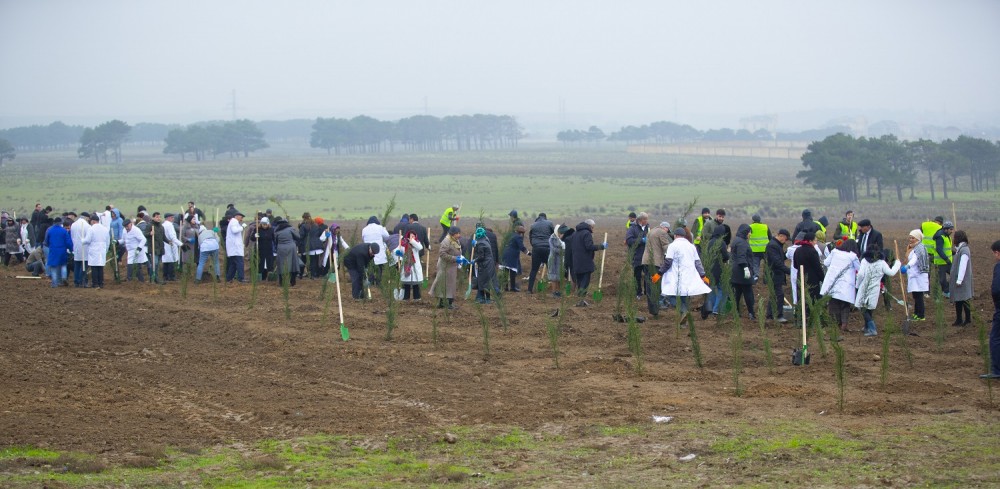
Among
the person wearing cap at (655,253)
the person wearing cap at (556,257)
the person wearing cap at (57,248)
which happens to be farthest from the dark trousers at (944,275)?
the person wearing cap at (57,248)

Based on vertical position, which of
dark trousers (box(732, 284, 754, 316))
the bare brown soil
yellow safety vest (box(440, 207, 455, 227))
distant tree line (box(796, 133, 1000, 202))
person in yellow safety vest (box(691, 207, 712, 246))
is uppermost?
distant tree line (box(796, 133, 1000, 202))

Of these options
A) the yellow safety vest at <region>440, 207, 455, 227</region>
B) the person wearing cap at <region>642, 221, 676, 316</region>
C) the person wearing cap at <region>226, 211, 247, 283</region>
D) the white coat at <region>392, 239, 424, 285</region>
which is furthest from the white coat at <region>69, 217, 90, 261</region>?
the person wearing cap at <region>642, 221, 676, 316</region>

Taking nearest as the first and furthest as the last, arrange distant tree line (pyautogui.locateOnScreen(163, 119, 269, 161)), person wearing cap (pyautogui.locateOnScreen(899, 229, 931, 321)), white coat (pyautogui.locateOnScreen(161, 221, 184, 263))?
person wearing cap (pyautogui.locateOnScreen(899, 229, 931, 321)) < white coat (pyautogui.locateOnScreen(161, 221, 184, 263)) < distant tree line (pyautogui.locateOnScreen(163, 119, 269, 161))

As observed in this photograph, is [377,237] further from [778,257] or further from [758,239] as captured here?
[778,257]

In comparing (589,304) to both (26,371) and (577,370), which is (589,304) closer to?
(577,370)

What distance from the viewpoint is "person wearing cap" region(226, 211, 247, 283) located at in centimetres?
2066

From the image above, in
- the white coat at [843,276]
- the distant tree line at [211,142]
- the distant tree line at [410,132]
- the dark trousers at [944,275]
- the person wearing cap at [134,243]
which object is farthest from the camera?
the distant tree line at [410,132]

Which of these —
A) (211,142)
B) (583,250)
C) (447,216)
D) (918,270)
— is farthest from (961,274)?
(211,142)

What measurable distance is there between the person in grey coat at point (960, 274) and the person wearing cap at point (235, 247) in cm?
1263

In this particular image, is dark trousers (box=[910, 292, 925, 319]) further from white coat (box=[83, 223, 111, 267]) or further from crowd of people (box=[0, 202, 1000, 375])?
white coat (box=[83, 223, 111, 267])

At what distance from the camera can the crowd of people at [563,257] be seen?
14.7 m

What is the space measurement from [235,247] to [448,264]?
6108mm

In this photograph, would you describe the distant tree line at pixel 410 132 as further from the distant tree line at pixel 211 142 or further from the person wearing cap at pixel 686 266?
the person wearing cap at pixel 686 266

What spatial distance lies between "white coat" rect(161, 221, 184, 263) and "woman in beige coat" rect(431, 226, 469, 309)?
642 centimetres
